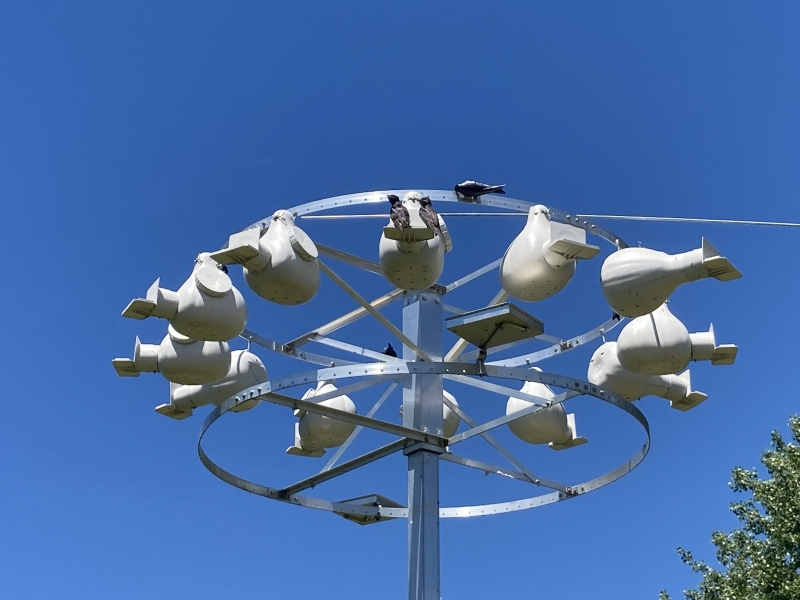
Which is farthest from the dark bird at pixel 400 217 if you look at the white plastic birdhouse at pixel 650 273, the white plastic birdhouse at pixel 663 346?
the white plastic birdhouse at pixel 663 346

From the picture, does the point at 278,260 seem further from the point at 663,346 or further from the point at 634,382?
the point at 634,382

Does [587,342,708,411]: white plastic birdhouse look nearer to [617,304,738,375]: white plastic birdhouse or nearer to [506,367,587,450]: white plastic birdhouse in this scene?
[617,304,738,375]: white plastic birdhouse

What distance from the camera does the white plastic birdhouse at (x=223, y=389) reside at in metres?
14.3

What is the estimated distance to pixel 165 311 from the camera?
1152 cm

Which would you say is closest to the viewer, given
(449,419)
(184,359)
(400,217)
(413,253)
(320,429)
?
(400,217)

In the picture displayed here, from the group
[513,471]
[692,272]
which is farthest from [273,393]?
[692,272]

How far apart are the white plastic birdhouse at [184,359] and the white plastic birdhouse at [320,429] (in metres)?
2.26

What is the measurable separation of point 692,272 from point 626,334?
204cm

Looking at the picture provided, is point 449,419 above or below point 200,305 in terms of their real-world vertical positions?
above

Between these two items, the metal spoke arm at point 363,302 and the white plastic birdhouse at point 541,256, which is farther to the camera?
the metal spoke arm at point 363,302

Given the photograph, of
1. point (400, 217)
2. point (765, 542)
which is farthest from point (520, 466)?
point (765, 542)

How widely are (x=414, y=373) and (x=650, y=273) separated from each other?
2.92 metres

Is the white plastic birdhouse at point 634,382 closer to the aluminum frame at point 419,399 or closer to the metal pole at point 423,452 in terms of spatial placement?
the aluminum frame at point 419,399

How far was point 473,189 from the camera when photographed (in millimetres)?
12758
